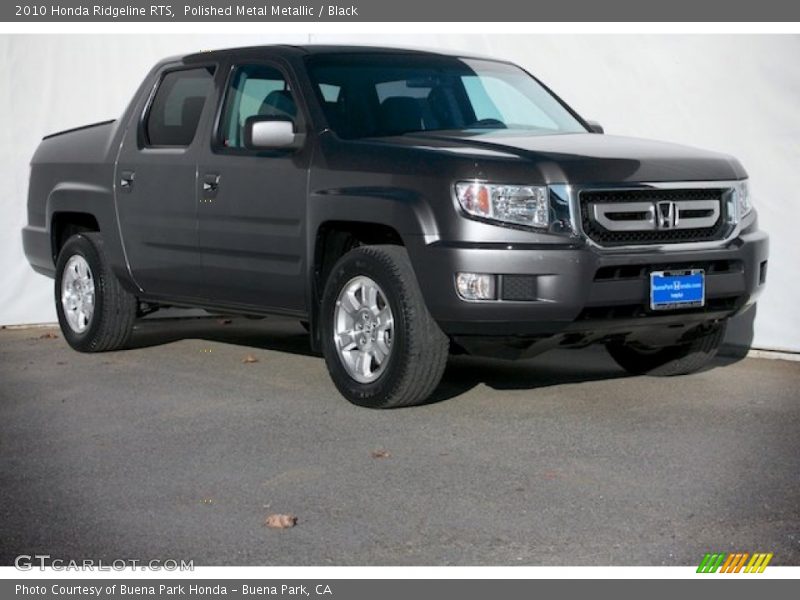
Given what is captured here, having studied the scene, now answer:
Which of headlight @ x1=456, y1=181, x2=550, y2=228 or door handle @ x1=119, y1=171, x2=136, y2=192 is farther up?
headlight @ x1=456, y1=181, x2=550, y2=228

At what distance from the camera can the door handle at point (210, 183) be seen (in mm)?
8719

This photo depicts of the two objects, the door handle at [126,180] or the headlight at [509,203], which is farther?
the door handle at [126,180]

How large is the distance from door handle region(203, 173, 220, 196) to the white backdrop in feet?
9.25

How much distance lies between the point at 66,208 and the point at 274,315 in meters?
2.27

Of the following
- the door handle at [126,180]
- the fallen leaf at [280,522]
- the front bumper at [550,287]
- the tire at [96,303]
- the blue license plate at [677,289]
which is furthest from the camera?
the tire at [96,303]

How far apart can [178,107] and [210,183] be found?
0.84 meters

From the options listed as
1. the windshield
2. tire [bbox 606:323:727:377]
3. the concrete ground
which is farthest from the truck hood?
the concrete ground

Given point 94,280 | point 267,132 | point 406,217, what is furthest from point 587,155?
point 94,280

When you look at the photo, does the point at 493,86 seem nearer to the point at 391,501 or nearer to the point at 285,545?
the point at 391,501

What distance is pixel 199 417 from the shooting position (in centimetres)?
782

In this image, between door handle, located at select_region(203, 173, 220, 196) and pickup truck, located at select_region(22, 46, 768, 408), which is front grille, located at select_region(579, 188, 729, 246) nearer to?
pickup truck, located at select_region(22, 46, 768, 408)

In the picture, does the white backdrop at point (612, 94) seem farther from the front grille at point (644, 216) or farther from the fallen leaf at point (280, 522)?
the fallen leaf at point (280, 522)

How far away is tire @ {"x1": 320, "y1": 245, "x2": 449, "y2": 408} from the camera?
760 cm

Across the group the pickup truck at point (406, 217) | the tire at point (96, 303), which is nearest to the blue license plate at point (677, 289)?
the pickup truck at point (406, 217)
